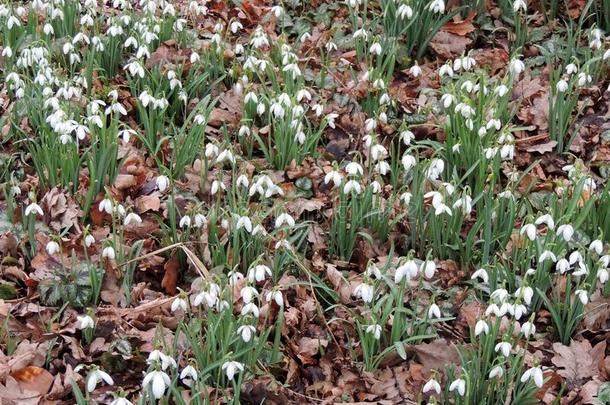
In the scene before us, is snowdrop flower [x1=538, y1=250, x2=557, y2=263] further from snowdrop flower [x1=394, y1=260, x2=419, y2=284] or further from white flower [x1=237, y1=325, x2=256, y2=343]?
white flower [x1=237, y1=325, x2=256, y2=343]

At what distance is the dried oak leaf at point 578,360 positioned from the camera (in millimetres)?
2945

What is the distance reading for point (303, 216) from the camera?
367 centimetres

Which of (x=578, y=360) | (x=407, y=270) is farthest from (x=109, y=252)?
(x=578, y=360)

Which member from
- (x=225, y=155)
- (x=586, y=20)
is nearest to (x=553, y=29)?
(x=586, y=20)

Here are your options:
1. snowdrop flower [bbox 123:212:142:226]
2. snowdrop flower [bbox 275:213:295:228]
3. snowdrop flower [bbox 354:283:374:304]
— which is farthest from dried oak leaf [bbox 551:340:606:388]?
snowdrop flower [bbox 123:212:142:226]

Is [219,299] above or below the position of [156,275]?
above

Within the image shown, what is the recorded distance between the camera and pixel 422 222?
11.2 ft

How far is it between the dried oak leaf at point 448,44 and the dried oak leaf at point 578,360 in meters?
2.10

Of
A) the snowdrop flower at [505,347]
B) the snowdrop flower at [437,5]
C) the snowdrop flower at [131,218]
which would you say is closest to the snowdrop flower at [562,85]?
the snowdrop flower at [437,5]

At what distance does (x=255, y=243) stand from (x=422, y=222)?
664mm

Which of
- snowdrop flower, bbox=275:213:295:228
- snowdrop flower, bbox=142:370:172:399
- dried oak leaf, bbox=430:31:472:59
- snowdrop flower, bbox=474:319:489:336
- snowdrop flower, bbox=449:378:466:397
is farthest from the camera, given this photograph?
dried oak leaf, bbox=430:31:472:59

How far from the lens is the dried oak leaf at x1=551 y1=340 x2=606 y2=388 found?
9.66ft

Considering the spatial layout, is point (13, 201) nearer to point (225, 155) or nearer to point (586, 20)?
point (225, 155)

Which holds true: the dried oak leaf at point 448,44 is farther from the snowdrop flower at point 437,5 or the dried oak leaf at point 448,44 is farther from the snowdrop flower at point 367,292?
the snowdrop flower at point 367,292
